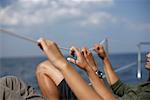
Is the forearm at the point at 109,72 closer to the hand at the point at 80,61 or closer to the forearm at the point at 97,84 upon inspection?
the forearm at the point at 97,84

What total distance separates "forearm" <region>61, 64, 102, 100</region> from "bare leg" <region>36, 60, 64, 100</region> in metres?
0.48

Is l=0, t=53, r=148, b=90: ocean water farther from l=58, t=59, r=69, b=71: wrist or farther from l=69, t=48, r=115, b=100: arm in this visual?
l=58, t=59, r=69, b=71: wrist

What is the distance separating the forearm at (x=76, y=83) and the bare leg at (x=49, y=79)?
48cm

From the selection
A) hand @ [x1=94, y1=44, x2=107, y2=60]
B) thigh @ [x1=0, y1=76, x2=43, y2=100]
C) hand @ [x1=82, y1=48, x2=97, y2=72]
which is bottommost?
thigh @ [x1=0, y1=76, x2=43, y2=100]

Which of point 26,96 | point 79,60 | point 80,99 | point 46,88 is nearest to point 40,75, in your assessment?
point 46,88

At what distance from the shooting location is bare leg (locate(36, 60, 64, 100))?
178 cm

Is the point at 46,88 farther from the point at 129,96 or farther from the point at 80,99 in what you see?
the point at 80,99

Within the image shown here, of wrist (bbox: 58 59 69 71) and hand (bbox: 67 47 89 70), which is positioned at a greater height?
hand (bbox: 67 47 89 70)

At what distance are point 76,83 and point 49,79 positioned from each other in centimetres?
59

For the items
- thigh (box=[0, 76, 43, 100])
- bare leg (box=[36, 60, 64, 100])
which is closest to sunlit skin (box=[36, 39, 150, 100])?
bare leg (box=[36, 60, 64, 100])

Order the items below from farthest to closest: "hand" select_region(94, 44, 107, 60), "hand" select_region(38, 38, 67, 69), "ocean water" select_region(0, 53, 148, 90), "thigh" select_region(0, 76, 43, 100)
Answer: "ocean water" select_region(0, 53, 148, 90) → "hand" select_region(94, 44, 107, 60) → "thigh" select_region(0, 76, 43, 100) → "hand" select_region(38, 38, 67, 69)

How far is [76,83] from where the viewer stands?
126 cm

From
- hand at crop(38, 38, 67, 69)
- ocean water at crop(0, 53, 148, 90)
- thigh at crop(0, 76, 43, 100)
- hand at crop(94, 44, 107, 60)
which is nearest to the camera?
hand at crop(38, 38, 67, 69)

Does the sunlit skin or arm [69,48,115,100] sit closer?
the sunlit skin
